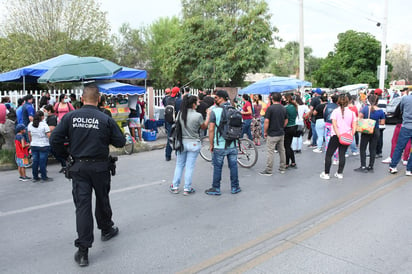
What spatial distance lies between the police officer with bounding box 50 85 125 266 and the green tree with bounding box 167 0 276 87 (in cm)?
2047

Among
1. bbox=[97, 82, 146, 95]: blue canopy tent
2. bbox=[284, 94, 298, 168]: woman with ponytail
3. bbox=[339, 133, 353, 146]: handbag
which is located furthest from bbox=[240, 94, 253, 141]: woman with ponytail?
bbox=[339, 133, 353, 146]: handbag

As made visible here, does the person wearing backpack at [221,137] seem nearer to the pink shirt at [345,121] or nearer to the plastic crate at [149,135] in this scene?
the pink shirt at [345,121]

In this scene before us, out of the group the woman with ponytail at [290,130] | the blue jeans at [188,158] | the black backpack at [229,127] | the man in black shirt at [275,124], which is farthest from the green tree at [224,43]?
the blue jeans at [188,158]

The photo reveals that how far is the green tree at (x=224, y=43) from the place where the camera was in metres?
23.8

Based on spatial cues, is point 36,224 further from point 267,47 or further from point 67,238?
point 267,47

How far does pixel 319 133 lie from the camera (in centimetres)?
1054

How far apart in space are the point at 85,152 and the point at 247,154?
208 inches

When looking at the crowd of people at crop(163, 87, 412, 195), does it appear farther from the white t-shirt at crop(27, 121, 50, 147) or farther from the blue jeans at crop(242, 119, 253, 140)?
the white t-shirt at crop(27, 121, 50, 147)

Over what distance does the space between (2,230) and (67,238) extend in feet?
3.50

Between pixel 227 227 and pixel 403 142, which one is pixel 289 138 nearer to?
pixel 403 142

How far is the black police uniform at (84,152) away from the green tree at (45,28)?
18959 mm

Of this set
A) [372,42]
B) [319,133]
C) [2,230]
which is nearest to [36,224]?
[2,230]

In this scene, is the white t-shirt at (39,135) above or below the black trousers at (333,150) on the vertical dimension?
above

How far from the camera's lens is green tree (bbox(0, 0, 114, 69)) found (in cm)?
2055
